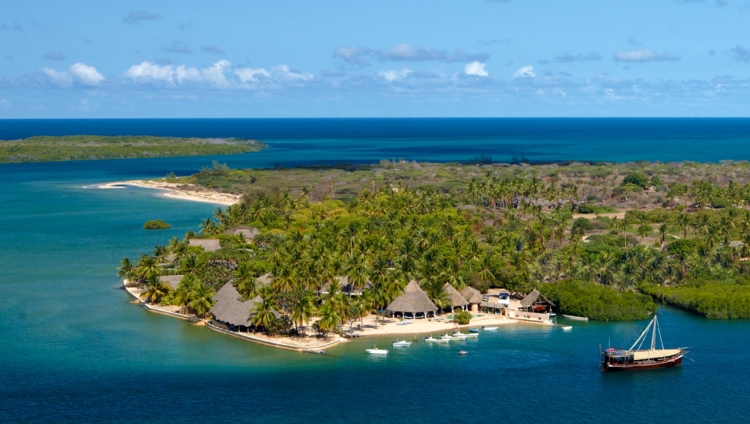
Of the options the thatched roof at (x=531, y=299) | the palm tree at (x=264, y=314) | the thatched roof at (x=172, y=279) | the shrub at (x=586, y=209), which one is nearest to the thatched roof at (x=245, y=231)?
the thatched roof at (x=172, y=279)

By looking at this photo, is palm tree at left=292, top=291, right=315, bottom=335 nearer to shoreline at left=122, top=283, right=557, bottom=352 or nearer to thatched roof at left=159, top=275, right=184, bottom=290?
shoreline at left=122, top=283, right=557, bottom=352

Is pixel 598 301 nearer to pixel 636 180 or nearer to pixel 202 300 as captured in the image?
pixel 202 300

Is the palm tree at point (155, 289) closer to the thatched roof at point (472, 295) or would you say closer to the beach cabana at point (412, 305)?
the beach cabana at point (412, 305)

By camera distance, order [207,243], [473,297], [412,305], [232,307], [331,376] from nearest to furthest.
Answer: [331,376]
[232,307]
[412,305]
[473,297]
[207,243]

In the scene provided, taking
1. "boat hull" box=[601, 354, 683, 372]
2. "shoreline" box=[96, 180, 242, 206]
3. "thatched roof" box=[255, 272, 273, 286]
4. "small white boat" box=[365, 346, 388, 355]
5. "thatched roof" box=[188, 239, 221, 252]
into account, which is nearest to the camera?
"boat hull" box=[601, 354, 683, 372]

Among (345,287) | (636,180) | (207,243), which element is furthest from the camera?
(636,180)

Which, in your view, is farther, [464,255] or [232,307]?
[464,255]

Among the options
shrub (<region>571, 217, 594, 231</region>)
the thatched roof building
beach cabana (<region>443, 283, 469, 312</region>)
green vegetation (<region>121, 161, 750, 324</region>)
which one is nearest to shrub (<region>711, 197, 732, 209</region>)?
green vegetation (<region>121, 161, 750, 324</region>)

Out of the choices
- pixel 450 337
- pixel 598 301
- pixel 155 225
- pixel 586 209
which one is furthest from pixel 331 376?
pixel 586 209
